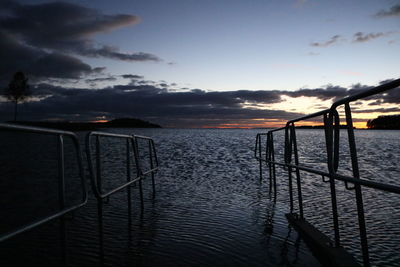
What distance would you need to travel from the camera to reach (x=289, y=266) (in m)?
3.52

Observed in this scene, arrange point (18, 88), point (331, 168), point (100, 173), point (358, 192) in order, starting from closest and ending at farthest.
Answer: point (358, 192) < point (331, 168) < point (100, 173) < point (18, 88)

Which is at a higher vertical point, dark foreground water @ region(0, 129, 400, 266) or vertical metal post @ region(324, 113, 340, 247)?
vertical metal post @ region(324, 113, 340, 247)

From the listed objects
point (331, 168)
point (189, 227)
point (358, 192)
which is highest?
point (331, 168)

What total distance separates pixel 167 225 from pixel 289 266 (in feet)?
7.18

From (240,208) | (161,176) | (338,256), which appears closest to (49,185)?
(161,176)

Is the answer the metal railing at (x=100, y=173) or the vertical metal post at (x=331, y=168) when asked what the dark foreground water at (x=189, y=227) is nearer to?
the metal railing at (x=100, y=173)

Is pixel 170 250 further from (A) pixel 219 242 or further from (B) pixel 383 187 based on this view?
(B) pixel 383 187

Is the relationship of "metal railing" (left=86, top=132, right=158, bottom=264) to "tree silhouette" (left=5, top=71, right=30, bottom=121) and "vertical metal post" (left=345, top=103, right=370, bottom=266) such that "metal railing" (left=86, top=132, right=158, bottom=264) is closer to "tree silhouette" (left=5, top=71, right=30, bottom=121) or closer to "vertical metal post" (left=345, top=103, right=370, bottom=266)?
"vertical metal post" (left=345, top=103, right=370, bottom=266)

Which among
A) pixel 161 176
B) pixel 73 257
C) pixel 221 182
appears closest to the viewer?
pixel 73 257

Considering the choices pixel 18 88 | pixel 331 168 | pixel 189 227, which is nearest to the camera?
pixel 331 168

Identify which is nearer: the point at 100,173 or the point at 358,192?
the point at 358,192

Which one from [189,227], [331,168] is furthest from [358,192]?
[189,227]

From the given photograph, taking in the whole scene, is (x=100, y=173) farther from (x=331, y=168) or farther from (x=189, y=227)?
(x=331, y=168)

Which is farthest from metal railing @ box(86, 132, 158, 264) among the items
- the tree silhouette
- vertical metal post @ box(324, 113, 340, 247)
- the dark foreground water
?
the tree silhouette
